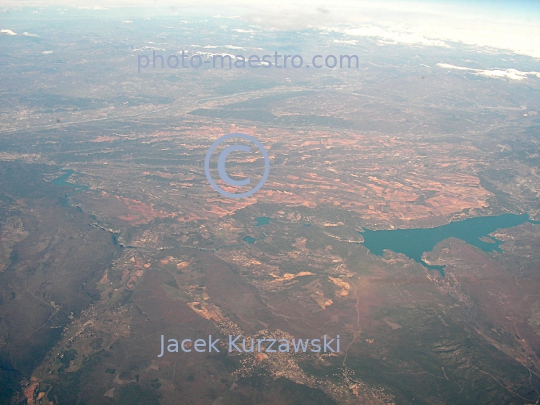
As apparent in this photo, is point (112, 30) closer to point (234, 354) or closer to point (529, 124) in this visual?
point (529, 124)

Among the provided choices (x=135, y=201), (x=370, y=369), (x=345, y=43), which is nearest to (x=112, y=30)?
(x=345, y=43)

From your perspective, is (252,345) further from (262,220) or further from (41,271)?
(41,271)

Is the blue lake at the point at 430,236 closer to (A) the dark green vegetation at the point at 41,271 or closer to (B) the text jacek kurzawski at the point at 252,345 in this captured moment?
(B) the text jacek kurzawski at the point at 252,345

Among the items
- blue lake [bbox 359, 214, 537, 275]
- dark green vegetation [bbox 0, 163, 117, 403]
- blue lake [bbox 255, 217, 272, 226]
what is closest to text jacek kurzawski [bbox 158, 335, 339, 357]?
dark green vegetation [bbox 0, 163, 117, 403]

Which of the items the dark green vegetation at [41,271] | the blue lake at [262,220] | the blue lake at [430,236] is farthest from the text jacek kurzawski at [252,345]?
the blue lake at [262,220]

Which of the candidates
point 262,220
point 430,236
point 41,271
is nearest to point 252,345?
point 262,220
